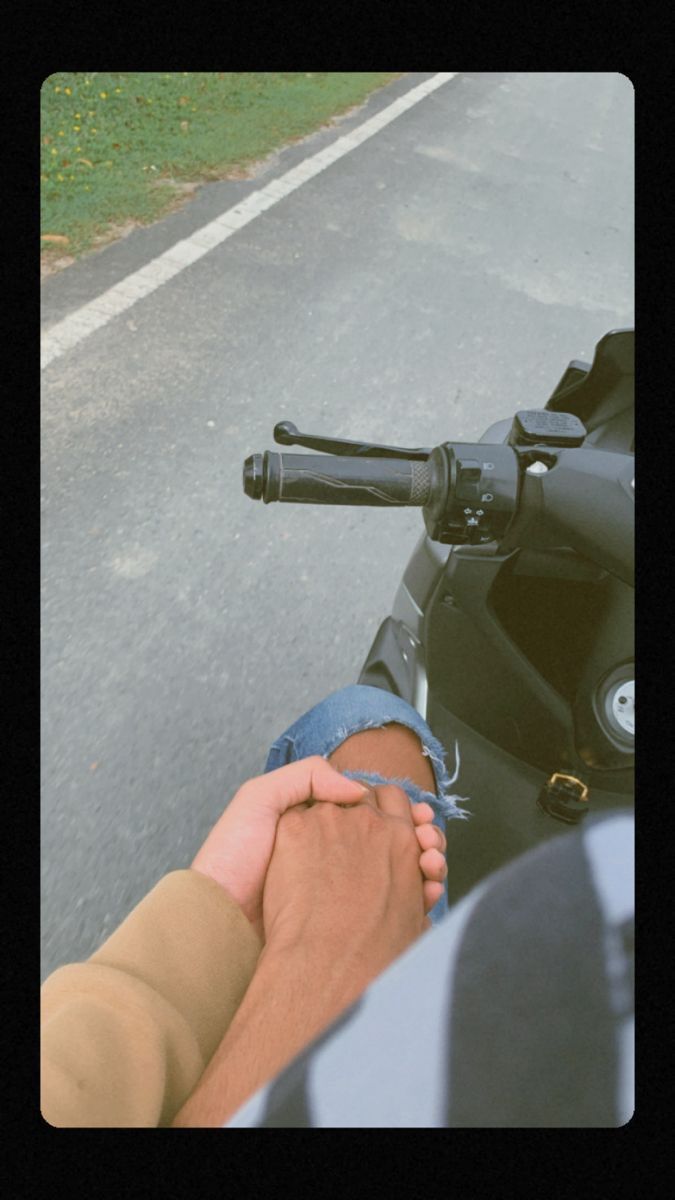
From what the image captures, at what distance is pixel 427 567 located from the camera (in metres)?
1.46

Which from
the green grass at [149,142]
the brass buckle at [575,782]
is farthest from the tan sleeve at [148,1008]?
the green grass at [149,142]

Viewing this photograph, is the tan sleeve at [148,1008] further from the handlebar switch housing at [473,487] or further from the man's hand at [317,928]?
the handlebar switch housing at [473,487]

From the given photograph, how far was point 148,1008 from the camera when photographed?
2.78 feet

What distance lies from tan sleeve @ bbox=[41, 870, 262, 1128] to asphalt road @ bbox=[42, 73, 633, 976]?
2.66ft

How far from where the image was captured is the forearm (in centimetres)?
81

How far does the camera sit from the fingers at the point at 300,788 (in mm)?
1125

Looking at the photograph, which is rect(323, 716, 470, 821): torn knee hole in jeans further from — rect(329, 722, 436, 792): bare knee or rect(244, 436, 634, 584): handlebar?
rect(244, 436, 634, 584): handlebar

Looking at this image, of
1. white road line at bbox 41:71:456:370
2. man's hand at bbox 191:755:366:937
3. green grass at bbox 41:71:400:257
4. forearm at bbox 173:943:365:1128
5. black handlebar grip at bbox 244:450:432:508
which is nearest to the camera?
forearm at bbox 173:943:365:1128

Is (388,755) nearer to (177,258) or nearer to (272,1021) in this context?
→ (272,1021)

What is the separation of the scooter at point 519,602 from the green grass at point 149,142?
2.33 meters

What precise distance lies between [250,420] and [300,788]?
204 cm

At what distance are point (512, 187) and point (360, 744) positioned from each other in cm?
450

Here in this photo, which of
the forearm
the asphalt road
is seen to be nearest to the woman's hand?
the forearm
